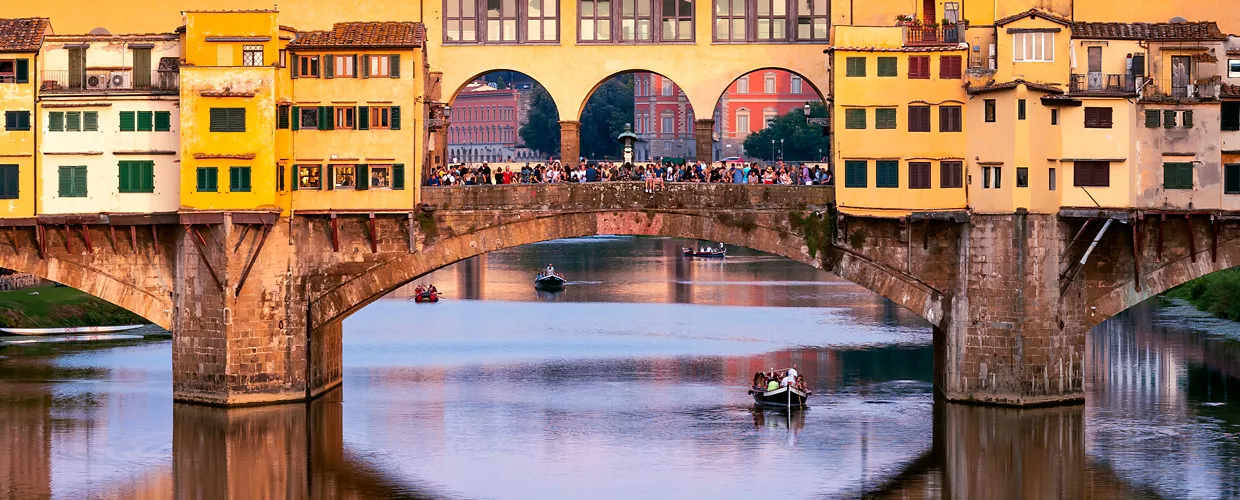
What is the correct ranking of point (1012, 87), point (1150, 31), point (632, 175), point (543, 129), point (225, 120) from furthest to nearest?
point (543, 129) → point (632, 175) → point (1150, 31) → point (225, 120) → point (1012, 87)

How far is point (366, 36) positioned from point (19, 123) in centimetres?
1233

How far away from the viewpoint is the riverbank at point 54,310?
9119 centimetres

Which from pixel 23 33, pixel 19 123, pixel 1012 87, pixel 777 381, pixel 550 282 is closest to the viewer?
pixel 1012 87

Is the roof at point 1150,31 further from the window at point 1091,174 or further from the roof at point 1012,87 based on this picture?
the window at point 1091,174

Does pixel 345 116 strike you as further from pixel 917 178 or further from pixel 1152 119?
pixel 1152 119

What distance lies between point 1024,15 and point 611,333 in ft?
118

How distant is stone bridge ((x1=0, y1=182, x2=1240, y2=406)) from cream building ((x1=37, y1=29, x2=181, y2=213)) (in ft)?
3.41

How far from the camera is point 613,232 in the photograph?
67.6m

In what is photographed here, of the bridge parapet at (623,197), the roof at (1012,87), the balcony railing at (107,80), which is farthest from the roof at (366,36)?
the roof at (1012,87)

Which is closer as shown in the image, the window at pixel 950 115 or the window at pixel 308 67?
the window at pixel 950 115

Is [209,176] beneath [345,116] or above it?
beneath

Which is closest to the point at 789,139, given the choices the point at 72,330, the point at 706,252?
the point at 706,252

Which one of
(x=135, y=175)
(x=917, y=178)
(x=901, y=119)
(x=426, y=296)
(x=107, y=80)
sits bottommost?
(x=426, y=296)

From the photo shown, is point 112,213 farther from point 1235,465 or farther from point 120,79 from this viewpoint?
point 1235,465
